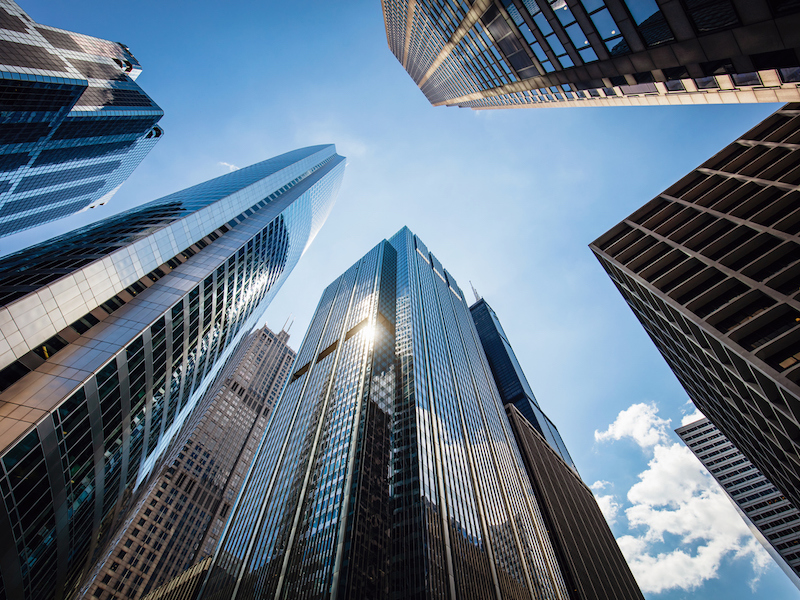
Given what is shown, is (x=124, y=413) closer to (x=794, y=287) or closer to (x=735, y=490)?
(x=794, y=287)

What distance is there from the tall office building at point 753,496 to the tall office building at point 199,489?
478 feet

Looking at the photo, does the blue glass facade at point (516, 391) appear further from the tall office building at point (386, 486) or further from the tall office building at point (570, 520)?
the tall office building at point (386, 486)

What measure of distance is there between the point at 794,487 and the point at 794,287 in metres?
24.6

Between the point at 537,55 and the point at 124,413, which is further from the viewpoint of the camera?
the point at 124,413

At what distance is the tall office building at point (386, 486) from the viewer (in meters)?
53.5

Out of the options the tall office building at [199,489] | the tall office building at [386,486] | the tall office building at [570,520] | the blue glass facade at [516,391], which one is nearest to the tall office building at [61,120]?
the tall office building at [199,489]

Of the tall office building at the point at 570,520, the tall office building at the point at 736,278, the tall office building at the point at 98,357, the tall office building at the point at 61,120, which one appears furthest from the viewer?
the tall office building at the point at 570,520

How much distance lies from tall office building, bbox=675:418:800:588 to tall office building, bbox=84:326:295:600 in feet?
478

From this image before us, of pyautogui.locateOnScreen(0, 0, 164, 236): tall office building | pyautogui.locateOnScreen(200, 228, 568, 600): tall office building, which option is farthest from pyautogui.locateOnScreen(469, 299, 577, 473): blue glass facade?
pyautogui.locateOnScreen(0, 0, 164, 236): tall office building

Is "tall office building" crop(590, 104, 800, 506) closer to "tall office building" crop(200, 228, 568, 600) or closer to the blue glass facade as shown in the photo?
"tall office building" crop(200, 228, 568, 600)

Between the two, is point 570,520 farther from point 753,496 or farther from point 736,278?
point 736,278

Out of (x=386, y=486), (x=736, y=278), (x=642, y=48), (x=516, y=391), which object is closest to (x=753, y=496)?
(x=516, y=391)

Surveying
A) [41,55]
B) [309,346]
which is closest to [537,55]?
[41,55]

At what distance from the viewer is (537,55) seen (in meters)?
27.2
